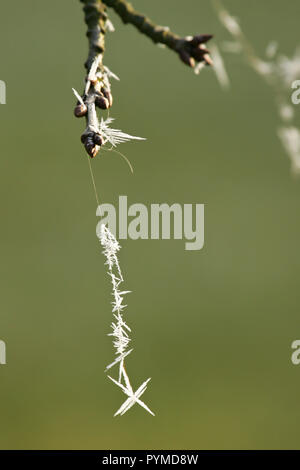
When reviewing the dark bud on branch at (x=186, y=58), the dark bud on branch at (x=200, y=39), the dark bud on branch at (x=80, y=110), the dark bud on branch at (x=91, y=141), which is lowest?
the dark bud on branch at (x=91, y=141)

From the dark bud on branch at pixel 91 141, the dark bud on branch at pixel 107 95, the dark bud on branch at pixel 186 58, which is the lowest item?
the dark bud on branch at pixel 91 141

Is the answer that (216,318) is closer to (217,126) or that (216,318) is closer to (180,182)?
(180,182)

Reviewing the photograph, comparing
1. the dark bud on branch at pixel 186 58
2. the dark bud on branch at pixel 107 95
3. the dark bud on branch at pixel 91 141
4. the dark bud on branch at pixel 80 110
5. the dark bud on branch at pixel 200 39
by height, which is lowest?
the dark bud on branch at pixel 91 141

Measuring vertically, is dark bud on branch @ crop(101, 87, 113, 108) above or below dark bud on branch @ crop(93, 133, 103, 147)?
above

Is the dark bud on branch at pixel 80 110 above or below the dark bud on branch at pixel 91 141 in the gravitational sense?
above

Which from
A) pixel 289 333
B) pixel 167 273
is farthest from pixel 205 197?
pixel 289 333

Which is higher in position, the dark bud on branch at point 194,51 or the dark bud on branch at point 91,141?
the dark bud on branch at point 194,51

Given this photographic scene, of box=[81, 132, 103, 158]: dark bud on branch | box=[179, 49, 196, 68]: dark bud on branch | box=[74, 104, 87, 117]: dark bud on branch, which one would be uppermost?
box=[179, 49, 196, 68]: dark bud on branch

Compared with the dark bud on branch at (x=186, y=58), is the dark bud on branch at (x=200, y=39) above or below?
above
